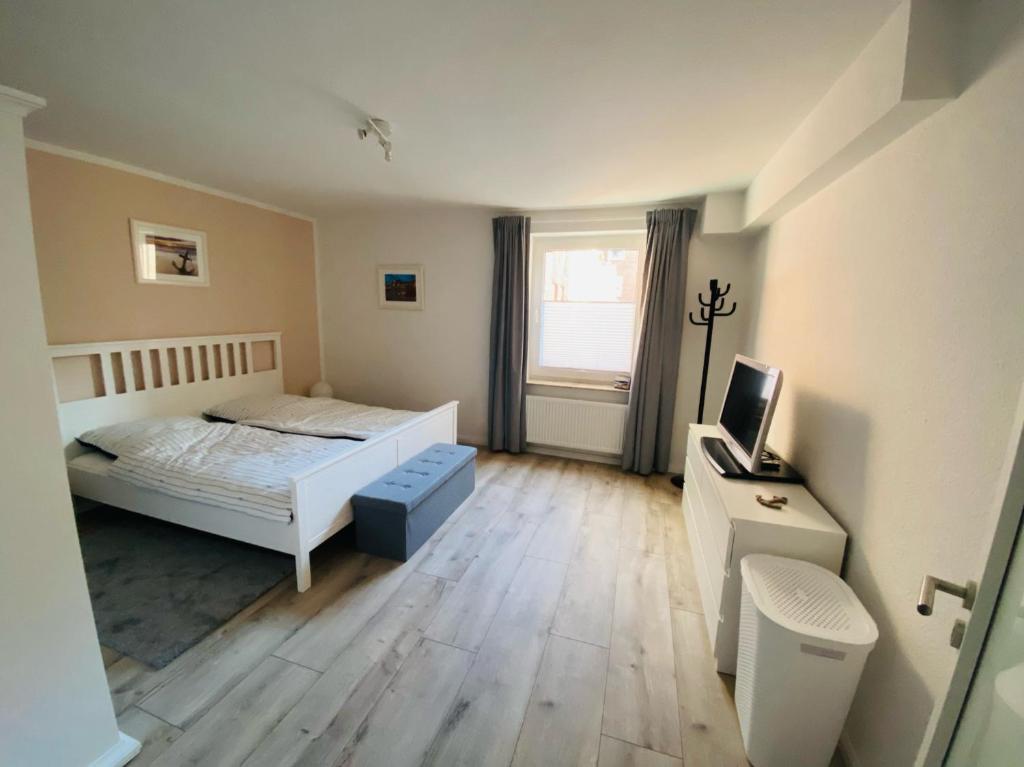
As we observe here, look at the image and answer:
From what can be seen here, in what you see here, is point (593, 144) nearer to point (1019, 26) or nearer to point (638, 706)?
point (1019, 26)

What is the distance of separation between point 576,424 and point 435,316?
1.77 metres

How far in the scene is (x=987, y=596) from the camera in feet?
2.26

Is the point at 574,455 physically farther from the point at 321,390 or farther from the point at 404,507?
the point at 321,390

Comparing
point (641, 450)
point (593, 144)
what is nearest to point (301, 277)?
point (593, 144)

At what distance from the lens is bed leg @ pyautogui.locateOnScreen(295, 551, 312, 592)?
1929mm

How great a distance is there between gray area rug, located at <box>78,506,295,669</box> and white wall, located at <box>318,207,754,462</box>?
219 cm

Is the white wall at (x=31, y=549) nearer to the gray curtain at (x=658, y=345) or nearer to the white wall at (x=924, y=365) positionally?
the white wall at (x=924, y=365)

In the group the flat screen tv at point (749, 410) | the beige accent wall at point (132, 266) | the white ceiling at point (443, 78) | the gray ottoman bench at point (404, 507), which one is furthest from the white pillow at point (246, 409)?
the flat screen tv at point (749, 410)

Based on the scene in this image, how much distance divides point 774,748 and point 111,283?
13.7 feet

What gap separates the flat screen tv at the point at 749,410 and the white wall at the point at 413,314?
2280mm

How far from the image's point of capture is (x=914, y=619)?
1091 mm

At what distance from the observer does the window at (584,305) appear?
11.9 feet

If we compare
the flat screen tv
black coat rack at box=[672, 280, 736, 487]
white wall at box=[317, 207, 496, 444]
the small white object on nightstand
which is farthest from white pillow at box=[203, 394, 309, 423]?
black coat rack at box=[672, 280, 736, 487]

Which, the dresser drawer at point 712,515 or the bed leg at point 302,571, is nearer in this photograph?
the dresser drawer at point 712,515
